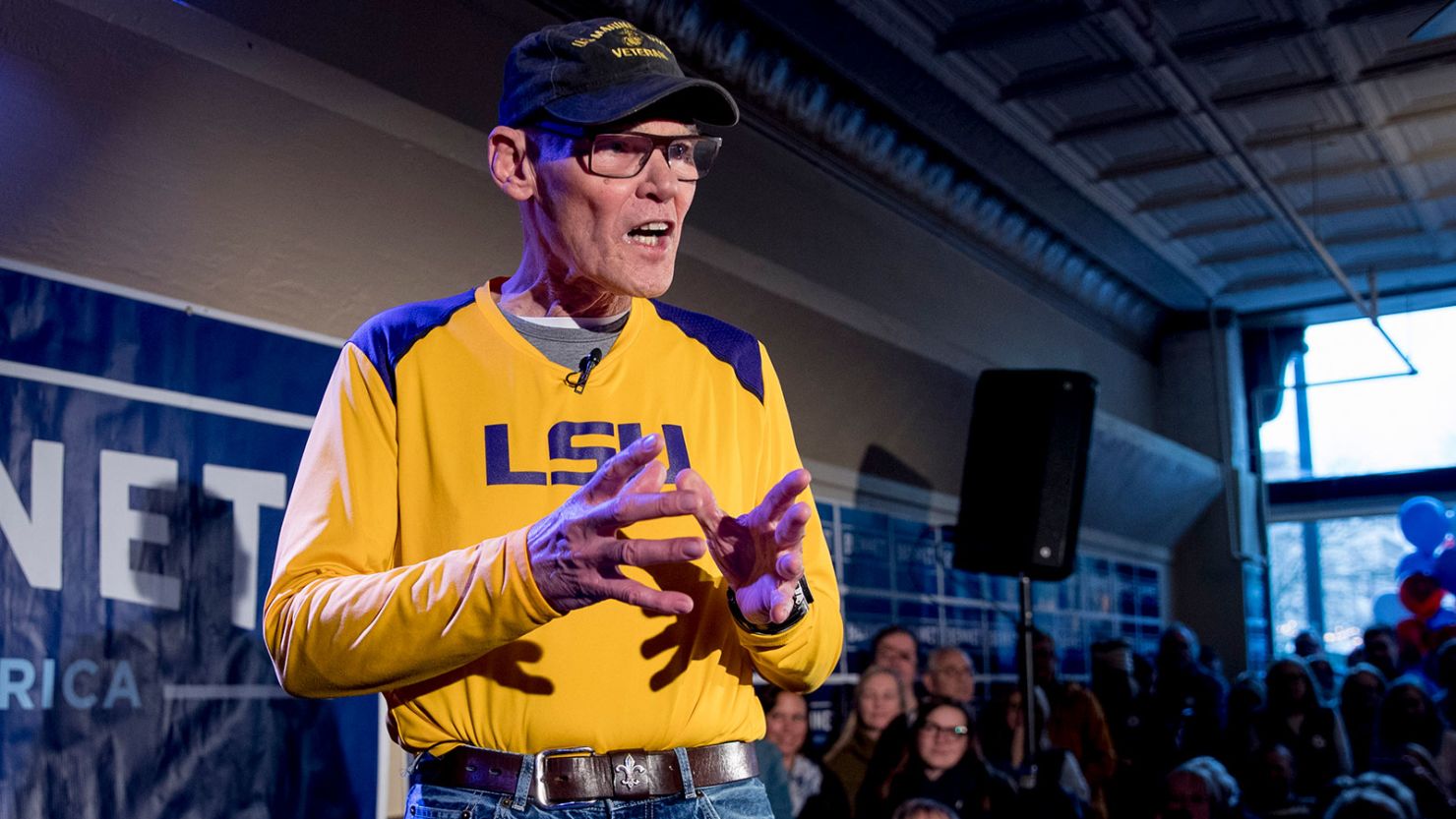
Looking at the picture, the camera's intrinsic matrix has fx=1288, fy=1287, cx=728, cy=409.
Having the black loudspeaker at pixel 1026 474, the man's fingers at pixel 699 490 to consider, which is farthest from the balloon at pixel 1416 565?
the man's fingers at pixel 699 490

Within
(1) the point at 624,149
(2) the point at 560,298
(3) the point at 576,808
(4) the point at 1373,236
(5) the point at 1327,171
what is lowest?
(3) the point at 576,808

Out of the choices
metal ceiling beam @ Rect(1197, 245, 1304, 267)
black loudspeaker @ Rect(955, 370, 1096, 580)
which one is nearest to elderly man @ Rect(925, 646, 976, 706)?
black loudspeaker @ Rect(955, 370, 1096, 580)

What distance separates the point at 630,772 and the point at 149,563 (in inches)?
92.3

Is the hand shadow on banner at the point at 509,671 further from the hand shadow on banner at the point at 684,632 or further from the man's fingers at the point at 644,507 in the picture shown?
the man's fingers at the point at 644,507

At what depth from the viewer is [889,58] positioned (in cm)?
611

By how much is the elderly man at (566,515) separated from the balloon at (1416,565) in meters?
9.71

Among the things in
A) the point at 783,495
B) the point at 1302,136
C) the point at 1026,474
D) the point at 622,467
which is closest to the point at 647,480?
the point at 622,467

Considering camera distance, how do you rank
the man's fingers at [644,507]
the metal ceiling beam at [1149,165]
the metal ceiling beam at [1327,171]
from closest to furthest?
1. the man's fingers at [644,507]
2. the metal ceiling beam at [1149,165]
3. the metal ceiling beam at [1327,171]

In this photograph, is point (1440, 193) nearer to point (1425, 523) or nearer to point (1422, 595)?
point (1425, 523)

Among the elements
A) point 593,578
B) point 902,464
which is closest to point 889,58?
point 902,464

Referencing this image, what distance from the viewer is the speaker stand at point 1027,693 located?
5.84 metres

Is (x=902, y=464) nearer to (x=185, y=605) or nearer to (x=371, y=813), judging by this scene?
(x=371, y=813)

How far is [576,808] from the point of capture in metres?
1.13

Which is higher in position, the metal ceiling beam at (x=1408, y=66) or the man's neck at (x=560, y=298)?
the metal ceiling beam at (x=1408, y=66)
